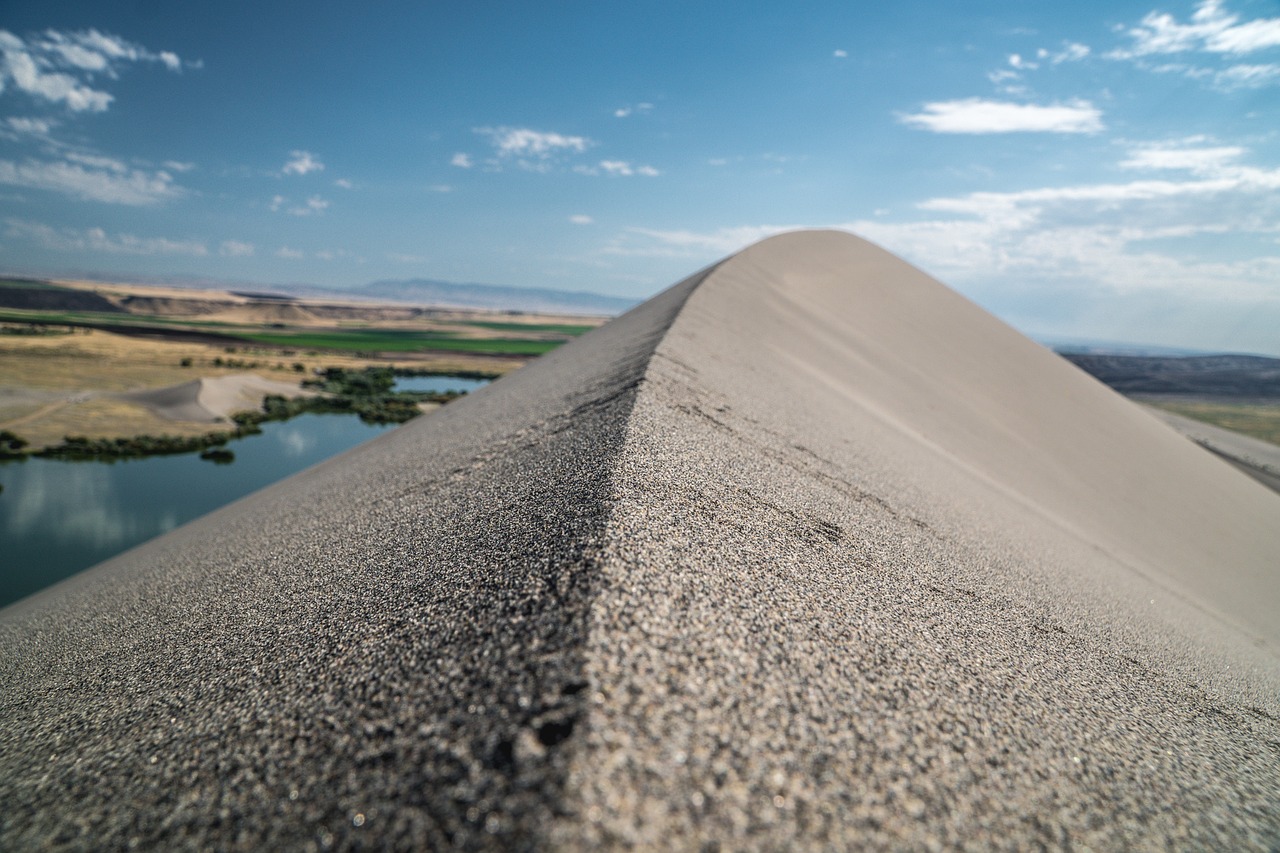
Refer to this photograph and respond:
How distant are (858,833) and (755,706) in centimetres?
41

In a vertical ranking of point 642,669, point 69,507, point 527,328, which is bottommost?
point 69,507

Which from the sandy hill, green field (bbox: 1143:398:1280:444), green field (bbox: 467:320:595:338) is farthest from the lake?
green field (bbox: 467:320:595:338)

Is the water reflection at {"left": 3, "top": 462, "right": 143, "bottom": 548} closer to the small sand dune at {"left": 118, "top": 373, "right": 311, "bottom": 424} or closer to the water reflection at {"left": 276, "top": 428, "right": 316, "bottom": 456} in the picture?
the water reflection at {"left": 276, "top": 428, "right": 316, "bottom": 456}

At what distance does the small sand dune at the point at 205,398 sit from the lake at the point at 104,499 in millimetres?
3395

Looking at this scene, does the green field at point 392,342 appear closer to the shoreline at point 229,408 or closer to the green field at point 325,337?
the green field at point 325,337

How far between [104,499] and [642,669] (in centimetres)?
1709

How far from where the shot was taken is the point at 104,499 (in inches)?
533

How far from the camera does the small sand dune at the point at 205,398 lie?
844 inches

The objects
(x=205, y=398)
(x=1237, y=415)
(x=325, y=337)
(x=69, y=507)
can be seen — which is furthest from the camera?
(x=325, y=337)

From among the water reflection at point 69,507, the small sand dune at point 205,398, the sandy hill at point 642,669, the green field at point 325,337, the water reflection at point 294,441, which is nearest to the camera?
the sandy hill at point 642,669

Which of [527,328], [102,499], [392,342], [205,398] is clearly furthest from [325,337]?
[102,499]

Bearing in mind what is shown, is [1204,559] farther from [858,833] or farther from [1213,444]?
[1213,444]

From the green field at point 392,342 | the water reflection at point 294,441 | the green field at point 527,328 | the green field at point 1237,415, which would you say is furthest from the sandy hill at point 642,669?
the green field at point 527,328

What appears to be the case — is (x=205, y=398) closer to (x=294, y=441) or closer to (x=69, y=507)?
(x=294, y=441)
